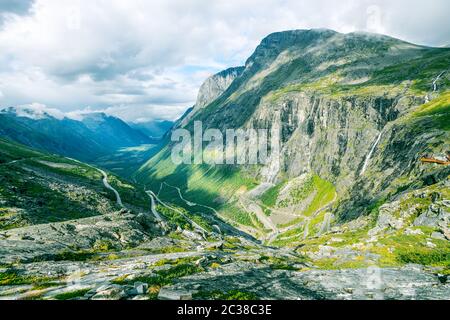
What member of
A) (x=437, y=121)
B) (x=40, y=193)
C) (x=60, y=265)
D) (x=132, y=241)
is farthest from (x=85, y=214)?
(x=437, y=121)

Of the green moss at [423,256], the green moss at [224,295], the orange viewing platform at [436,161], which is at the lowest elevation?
the green moss at [423,256]

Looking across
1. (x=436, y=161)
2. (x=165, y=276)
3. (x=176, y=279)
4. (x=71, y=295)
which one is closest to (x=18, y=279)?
(x=71, y=295)

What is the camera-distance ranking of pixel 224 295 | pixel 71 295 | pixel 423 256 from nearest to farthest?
pixel 71 295, pixel 224 295, pixel 423 256

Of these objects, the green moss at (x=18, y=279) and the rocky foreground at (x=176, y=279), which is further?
the green moss at (x=18, y=279)

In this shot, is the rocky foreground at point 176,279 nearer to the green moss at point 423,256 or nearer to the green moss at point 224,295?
the green moss at point 224,295

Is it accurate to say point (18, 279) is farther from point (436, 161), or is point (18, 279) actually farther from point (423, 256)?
point (436, 161)

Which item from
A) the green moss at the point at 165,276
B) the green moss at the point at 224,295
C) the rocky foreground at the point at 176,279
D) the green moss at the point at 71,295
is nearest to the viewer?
the green moss at the point at 224,295

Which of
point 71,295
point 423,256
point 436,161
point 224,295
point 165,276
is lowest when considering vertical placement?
point 423,256

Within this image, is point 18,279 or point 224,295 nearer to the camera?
point 224,295

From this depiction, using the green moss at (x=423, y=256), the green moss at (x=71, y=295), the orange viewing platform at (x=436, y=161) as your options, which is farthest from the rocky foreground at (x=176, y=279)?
the orange viewing platform at (x=436, y=161)

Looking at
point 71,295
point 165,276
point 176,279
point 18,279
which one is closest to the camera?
point 71,295
